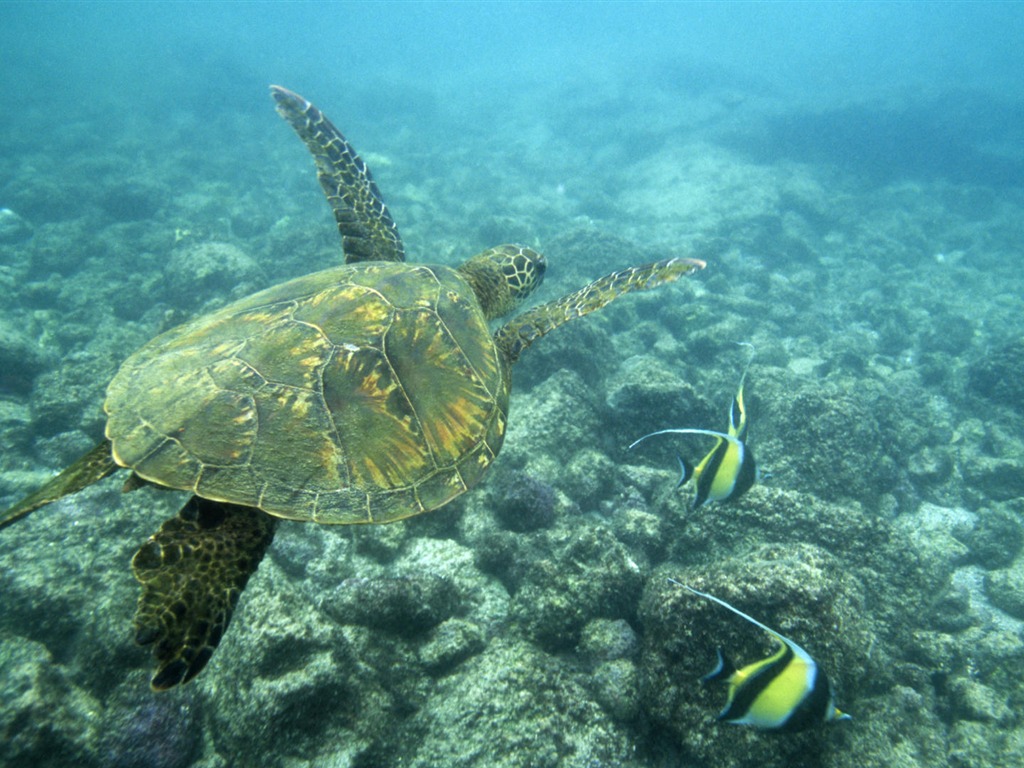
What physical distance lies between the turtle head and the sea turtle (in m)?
1.02

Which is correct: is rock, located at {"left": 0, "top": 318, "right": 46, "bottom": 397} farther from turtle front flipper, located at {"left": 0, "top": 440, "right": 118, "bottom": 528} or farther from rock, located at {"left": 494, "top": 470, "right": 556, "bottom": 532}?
rock, located at {"left": 494, "top": 470, "right": 556, "bottom": 532}

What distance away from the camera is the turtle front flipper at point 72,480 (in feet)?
8.06

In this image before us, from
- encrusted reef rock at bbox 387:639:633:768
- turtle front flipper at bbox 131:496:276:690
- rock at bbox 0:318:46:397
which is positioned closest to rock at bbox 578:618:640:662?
encrusted reef rock at bbox 387:639:633:768

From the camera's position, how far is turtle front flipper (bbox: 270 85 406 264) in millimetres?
5465

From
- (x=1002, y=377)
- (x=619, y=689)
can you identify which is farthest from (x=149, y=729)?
(x=1002, y=377)

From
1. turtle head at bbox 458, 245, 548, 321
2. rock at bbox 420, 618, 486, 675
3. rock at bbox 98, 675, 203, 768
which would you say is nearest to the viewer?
rock at bbox 98, 675, 203, 768

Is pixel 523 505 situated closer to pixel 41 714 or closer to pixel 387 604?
pixel 387 604

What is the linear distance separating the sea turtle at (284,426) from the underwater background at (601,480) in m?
0.92

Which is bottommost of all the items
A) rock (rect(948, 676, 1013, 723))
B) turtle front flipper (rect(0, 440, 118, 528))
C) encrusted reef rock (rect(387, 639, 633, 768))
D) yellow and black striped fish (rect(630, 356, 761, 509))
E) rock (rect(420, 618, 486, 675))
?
rock (rect(948, 676, 1013, 723))

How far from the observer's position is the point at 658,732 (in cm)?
306

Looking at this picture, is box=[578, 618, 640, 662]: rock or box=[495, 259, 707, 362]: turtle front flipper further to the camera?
box=[495, 259, 707, 362]: turtle front flipper

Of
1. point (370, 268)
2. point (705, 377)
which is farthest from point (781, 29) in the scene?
point (370, 268)

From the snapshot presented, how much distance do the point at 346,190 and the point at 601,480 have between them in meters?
4.67

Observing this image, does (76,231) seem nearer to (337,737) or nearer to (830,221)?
(337,737)
